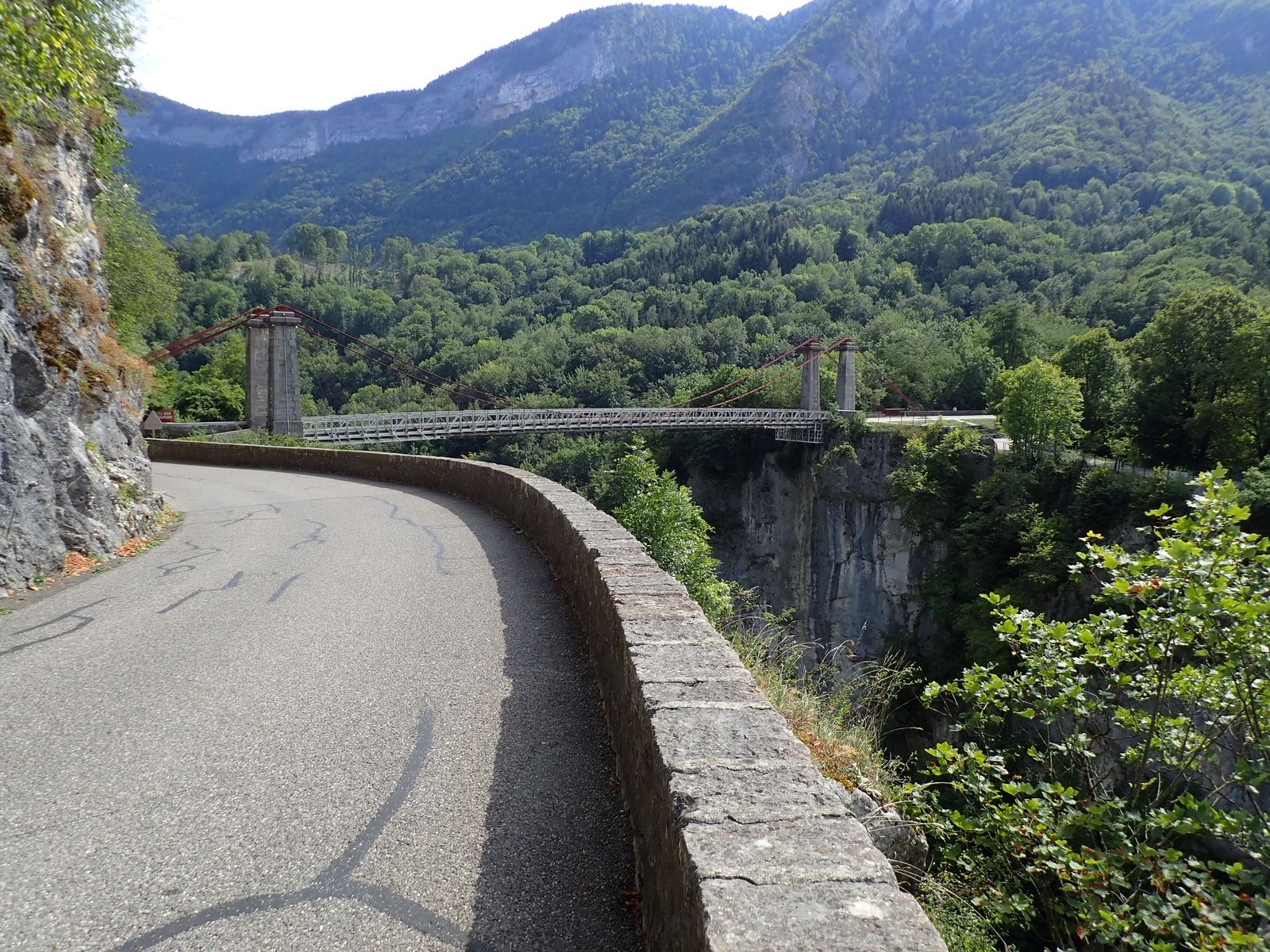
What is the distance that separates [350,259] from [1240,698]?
151m

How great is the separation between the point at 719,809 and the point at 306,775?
1.90 meters

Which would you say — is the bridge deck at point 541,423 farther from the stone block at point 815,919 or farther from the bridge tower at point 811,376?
the stone block at point 815,919

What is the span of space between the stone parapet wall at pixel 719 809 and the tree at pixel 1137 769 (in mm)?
1752

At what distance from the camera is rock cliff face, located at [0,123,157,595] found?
6332mm

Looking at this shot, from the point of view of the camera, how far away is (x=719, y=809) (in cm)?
188

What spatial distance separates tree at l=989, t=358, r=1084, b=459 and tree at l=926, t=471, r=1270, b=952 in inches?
842

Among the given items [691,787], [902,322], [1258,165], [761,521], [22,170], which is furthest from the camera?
[1258,165]

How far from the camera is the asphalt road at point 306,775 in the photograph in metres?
2.22

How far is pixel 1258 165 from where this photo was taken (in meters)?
108

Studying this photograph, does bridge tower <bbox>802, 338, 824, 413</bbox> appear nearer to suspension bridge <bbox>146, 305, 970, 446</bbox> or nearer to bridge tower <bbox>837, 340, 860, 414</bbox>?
suspension bridge <bbox>146, 305, 970, 446</bbox>

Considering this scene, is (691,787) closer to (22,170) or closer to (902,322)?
(22,170)

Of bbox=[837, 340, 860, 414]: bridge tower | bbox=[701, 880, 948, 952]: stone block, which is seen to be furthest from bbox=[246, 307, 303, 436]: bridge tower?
bbox=[701, 880, 948, 952]: stone block

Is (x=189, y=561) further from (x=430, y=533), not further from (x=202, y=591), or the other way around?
(x=430, y=533)

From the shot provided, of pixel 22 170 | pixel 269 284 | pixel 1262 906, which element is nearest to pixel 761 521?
pixel 22 170
